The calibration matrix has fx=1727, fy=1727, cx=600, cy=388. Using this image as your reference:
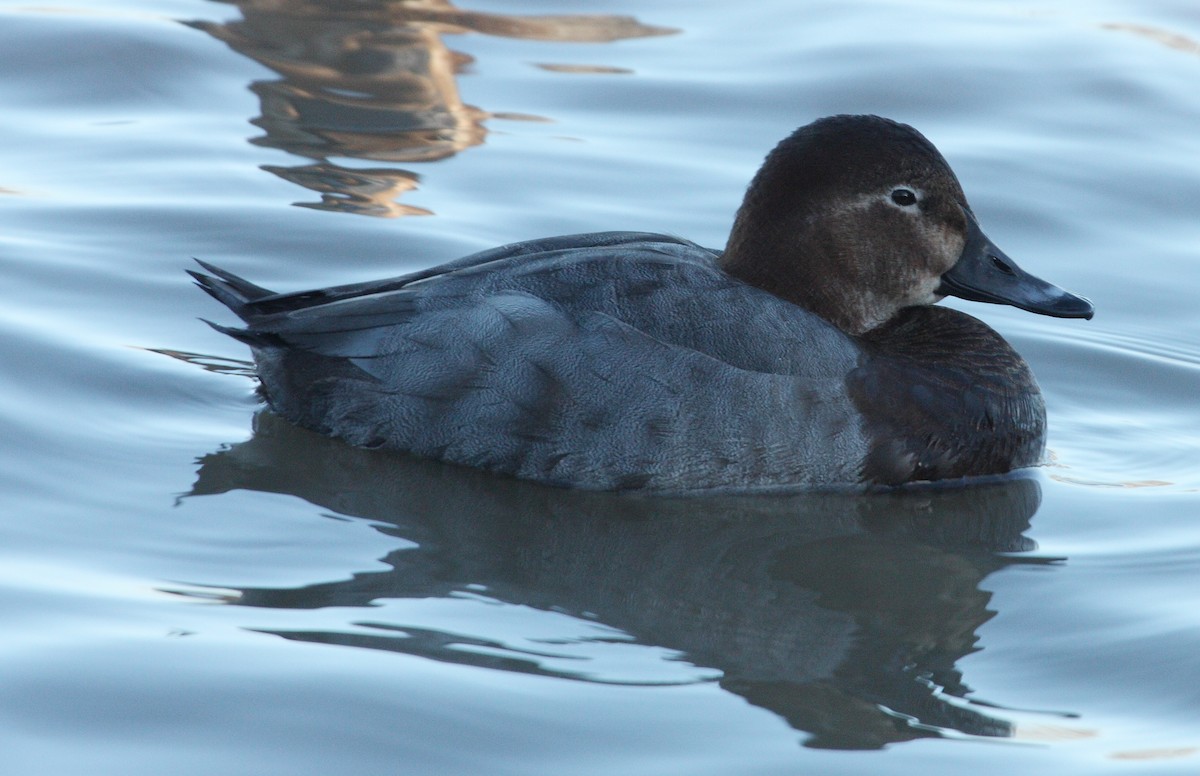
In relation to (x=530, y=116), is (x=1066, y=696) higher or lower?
lower

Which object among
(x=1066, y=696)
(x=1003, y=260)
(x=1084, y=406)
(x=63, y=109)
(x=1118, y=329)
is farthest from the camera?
(x=63, y=109)

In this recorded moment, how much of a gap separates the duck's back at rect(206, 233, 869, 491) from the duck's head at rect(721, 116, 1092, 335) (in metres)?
0.18

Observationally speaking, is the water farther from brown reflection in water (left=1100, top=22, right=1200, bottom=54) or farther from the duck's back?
brown reflection in water (left=1100, top=22, right=1200, bottom=54)

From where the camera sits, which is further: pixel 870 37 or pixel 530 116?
pixel 870 37

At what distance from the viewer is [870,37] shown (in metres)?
10.3

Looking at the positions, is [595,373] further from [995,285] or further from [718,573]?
[995,285]

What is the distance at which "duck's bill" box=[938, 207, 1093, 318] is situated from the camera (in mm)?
5836

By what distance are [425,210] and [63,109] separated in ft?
7.69

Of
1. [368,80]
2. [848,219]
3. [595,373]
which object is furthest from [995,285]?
[368,80]

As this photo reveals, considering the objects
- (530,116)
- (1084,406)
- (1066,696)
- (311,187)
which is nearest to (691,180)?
(530,116)

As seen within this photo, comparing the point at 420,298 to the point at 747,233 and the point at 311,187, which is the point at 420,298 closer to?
the point at 747,233

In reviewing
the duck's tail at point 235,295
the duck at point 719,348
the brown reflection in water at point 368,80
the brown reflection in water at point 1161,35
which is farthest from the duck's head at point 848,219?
the brown reflection in water at point 1161,35

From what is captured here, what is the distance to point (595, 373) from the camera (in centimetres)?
527

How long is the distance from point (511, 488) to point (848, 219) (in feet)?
4.63
